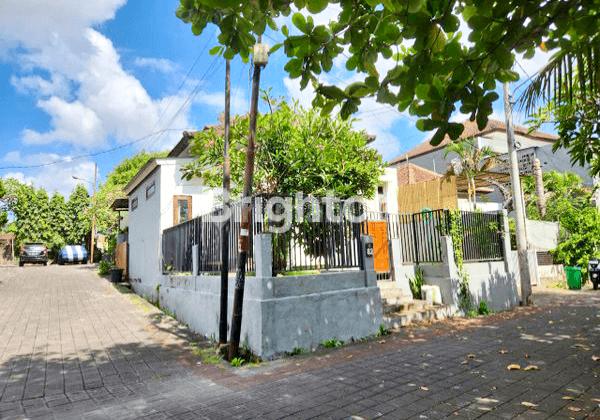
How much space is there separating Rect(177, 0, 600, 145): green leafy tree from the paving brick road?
313cm

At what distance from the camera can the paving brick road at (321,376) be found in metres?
4.11

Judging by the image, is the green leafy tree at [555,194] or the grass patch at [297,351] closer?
the grass patch at [297,351]

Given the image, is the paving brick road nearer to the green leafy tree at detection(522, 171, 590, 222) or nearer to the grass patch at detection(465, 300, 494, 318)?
the grass patch at detection(465, 300, 494, 318)

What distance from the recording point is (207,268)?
880cm

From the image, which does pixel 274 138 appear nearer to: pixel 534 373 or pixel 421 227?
pixel 421 227

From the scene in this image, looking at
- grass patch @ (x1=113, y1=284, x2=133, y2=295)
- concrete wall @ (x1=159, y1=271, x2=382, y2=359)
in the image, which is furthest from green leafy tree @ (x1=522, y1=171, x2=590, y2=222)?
grass patch @ (x1=113, y1=284, x2=133, y2=295)

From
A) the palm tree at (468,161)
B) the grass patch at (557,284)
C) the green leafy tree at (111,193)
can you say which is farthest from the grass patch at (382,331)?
the green leafy tree at (111,193)

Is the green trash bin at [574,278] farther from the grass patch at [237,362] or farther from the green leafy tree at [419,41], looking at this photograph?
the green leafy tree at [419,41]

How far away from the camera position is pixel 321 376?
5.21 m

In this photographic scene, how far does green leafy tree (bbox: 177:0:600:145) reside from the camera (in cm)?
241

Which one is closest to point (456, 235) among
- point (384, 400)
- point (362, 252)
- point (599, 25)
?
point (362, 252)

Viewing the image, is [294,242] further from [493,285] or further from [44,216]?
[44,216]

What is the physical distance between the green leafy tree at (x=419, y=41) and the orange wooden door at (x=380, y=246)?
8135 millimetres

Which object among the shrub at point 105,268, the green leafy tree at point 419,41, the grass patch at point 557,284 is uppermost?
the green leafy tree at point 419,41
